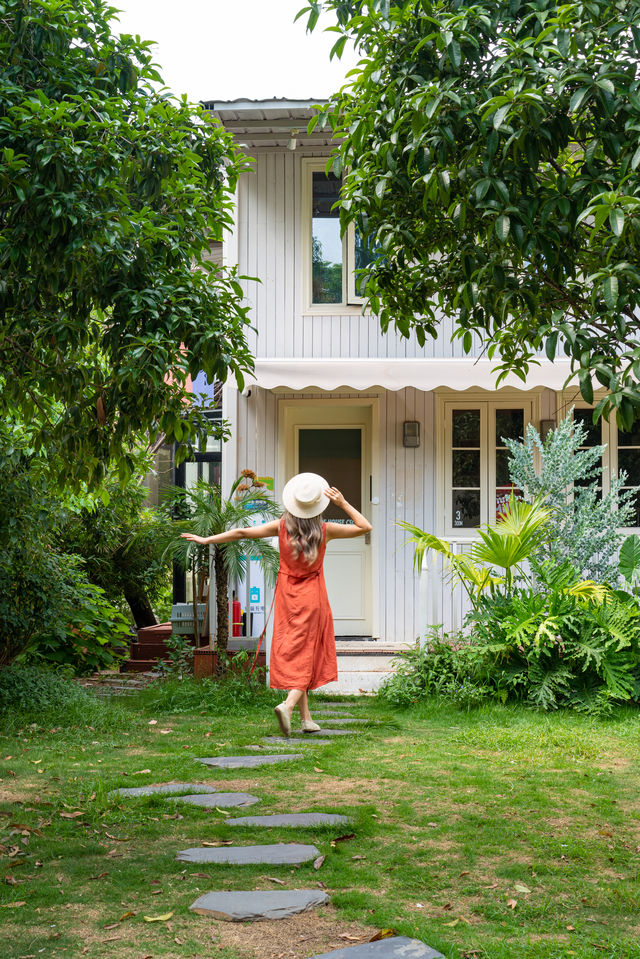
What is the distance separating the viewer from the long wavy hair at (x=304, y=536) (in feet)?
22.5

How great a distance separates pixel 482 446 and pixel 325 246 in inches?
116

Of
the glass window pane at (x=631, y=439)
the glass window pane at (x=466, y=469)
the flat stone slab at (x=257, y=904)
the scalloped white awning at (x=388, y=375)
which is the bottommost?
the flat stone slab at (x=257, y=904)

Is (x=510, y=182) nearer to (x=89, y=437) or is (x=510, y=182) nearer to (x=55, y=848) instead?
(x=89, y=437)

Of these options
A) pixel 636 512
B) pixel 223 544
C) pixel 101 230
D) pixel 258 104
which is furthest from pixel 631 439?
pixel 101 230

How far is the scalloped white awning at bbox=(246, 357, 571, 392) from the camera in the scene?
9688mm

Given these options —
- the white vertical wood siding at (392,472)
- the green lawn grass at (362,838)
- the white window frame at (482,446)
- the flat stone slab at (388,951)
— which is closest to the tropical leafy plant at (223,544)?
the white vertical wood siding at (392,472)

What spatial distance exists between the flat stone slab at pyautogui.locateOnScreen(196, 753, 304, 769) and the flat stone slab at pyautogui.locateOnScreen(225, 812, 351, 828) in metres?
1.17

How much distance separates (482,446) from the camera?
1094 centimetres

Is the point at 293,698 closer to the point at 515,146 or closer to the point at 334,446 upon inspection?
the point at 515,146

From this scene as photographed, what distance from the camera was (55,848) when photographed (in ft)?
14.2

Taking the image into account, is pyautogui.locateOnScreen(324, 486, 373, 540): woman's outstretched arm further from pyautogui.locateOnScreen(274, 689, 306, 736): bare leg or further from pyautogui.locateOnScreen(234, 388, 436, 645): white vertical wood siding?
pyautogui.locateOnScreen(234, 388, 436, 645): white vertical wood siding

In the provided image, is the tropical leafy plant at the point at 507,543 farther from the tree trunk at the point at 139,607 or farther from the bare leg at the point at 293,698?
the tree trunk at the point at 139,607

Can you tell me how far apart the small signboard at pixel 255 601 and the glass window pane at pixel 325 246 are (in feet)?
11.4

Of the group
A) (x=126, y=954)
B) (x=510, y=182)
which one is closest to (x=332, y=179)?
(x=510, y=182)
